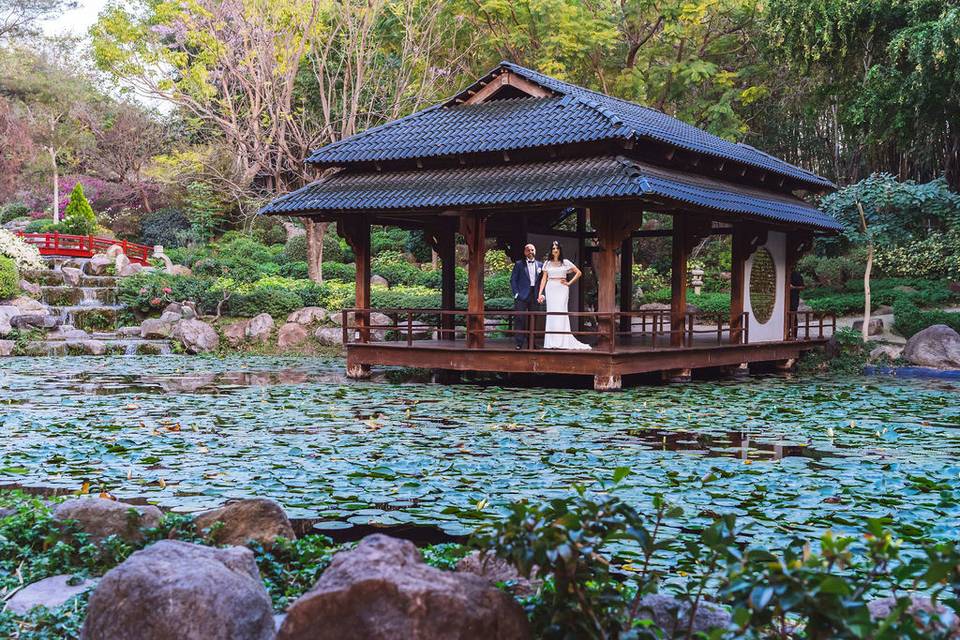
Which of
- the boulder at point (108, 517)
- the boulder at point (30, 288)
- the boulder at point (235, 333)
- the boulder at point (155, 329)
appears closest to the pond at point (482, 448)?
the boulder at point (108, 517)

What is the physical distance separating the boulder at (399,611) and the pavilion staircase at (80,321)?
18.6 m

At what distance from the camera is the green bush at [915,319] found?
19609mm

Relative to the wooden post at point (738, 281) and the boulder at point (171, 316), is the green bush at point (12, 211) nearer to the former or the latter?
the boulder at point (171, 316)

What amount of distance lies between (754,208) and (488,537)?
13.2 meters

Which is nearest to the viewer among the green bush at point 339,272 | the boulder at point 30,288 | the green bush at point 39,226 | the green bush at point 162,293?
the green bush at point 162,293

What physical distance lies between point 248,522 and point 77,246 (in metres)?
27.8

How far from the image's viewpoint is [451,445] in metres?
8.27

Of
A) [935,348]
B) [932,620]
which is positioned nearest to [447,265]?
[935,348]

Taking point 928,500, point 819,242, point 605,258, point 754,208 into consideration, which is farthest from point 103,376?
point 819,242

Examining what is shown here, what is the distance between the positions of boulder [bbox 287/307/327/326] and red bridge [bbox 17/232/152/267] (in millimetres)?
9698

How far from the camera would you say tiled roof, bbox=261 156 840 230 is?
12.9 meters

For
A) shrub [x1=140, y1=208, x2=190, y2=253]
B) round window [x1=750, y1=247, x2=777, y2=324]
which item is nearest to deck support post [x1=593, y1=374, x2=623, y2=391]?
round window [x1=750, y1=247, x2=777, y2=324]

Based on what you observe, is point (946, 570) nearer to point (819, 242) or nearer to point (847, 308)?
point (847, 308)

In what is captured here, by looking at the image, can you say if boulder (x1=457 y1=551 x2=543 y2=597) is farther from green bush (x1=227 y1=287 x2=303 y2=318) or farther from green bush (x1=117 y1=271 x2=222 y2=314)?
green bush (x1=117 y1=271 x2=222 y2=314)
